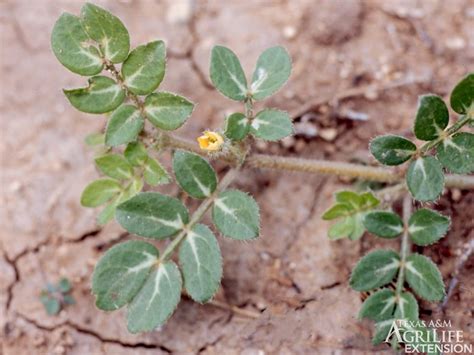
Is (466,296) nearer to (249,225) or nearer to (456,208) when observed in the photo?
(456,208)

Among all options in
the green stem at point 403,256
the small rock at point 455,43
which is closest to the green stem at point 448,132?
the green stem at point 403,256

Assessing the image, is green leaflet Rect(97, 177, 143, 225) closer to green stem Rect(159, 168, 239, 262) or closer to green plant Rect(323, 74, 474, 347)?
green stem Rect(159, 168, 239, 262)

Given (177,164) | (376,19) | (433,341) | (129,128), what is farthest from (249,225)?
(376,19)

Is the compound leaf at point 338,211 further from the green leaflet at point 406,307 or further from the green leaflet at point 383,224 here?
the green leaflet at point 406,307

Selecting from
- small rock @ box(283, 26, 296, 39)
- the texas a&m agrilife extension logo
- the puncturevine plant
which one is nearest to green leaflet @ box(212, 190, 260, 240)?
the puncturevine plant

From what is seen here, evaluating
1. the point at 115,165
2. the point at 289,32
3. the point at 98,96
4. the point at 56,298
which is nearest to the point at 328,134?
the point at 289,32

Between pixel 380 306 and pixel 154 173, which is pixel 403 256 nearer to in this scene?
pixel 380 306
